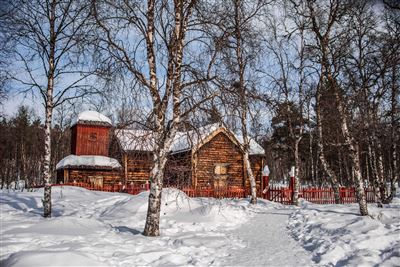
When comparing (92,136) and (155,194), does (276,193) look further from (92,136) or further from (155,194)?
(92,136)

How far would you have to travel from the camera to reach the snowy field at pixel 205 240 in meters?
7.30

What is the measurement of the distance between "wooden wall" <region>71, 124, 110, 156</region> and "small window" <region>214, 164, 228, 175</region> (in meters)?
11.1

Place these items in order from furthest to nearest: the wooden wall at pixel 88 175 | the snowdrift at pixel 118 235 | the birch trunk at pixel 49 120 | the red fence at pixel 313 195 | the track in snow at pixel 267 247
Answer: the wooden wall at pixel 88 175
the red fence at pixel 313 195
the birch trunk at pixel 49 120
the track in snow at pixel 267 247
the snowdrift at pixel 118 235

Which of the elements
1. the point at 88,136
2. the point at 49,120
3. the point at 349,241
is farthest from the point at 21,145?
the point at 349,241

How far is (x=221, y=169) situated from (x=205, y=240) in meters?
18.2

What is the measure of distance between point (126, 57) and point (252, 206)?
34.6 ft

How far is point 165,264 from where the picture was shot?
7367 millimetres

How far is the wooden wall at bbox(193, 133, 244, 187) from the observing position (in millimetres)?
27391

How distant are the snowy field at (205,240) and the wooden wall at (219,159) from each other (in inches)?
487

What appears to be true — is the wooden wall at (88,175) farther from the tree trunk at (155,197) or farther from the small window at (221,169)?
the tree trunk at (155,197)

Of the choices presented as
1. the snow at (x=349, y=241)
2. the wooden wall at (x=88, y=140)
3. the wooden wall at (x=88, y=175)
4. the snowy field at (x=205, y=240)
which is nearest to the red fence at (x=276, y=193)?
the wooden wall at (x=88, y=175)

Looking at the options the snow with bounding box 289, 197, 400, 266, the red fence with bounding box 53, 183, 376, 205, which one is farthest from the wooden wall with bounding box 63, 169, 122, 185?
the snow with bounding box 289, 197, 400, 266

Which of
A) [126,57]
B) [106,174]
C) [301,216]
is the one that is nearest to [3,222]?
[126,57]

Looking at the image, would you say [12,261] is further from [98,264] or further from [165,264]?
[165,264]
